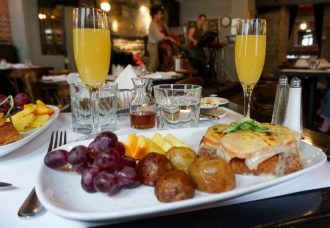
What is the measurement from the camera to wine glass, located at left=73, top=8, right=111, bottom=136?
75cm

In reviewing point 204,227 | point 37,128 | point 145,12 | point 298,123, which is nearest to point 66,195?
point 204,227

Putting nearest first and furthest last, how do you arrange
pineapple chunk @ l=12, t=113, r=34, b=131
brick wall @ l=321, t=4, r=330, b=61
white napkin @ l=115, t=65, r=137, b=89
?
pineapple chunk @ l=12, t=113, r=34, b=131
white napkin @ l=115, t=65, r=137, b=89
brick wall @ l=321, t=4, r=330, b=61

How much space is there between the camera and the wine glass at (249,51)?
0.83 m

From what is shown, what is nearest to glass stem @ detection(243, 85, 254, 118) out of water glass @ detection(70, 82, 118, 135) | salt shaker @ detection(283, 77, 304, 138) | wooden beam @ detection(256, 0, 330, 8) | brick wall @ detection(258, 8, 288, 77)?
salt shaker @ detection(283, 77, 304, 138)

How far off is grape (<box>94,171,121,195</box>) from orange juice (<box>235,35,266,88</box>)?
0.59 metres

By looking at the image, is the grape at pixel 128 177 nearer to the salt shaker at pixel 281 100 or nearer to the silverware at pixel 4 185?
the silverware at pixel 4 185

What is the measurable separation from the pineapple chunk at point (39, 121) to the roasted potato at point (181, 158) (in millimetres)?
480

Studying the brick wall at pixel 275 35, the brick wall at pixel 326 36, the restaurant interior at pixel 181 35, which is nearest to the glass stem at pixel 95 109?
the restaurant interior at pixel 181 35

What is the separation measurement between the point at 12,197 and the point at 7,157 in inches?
8.2

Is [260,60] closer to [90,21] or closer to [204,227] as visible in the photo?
[90,21]

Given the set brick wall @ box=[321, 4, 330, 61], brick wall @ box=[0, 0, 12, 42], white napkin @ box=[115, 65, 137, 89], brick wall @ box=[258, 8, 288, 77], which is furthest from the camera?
brick wall @ box=[258, 8, 288, 77]

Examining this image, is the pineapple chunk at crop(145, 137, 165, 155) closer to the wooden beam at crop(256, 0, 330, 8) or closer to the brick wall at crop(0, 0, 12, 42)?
the brick wall at crop(0, 0, 12, 42)

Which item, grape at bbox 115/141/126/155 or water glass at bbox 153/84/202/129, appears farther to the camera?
water glass at bbox 153/84/202/129

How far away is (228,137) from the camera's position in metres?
0.52
